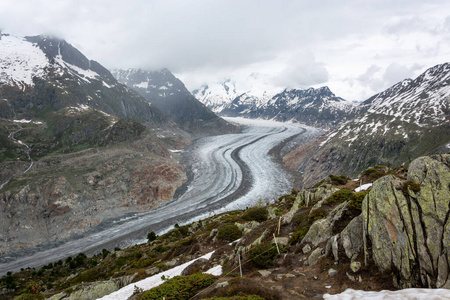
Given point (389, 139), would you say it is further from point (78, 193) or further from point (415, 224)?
point (78, 193)

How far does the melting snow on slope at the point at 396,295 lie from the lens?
8.23 metres

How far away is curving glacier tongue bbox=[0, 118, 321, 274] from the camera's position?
238 ft

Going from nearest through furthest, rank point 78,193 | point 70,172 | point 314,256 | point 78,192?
point 314,256
point 78,193
point 78,192
point 70,172

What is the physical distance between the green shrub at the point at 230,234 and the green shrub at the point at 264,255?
39.9 ft

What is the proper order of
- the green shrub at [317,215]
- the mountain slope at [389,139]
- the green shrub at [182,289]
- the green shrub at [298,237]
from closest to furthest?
the green shrub at [182,289], the green shrub at [298,237], the green shrub at [317,215], the mountain slope at [389,139]

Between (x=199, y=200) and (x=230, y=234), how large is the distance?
2840 inches

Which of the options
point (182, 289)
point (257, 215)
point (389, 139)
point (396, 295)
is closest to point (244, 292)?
point (182, 289)

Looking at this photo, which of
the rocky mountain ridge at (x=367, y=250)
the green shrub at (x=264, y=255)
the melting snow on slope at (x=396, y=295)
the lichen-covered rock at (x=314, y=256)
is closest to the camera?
the melting snow on slope at (x=396, y=295)

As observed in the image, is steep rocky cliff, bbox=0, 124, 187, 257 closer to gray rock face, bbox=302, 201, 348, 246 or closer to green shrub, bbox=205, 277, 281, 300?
green shrub, bbox=205, 277, 281, 300

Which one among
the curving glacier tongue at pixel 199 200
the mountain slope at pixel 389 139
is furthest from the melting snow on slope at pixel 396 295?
the mountain slope at pixel 389 139

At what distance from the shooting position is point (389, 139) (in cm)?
11044

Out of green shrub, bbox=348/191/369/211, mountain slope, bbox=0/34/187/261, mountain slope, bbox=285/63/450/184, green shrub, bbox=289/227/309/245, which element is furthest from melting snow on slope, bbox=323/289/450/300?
mountain slope, bbox=0/34/187/261

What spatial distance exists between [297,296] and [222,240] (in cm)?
2046

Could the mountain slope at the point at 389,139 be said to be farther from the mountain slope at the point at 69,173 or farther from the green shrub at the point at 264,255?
the green shrub at the point at 264,255
